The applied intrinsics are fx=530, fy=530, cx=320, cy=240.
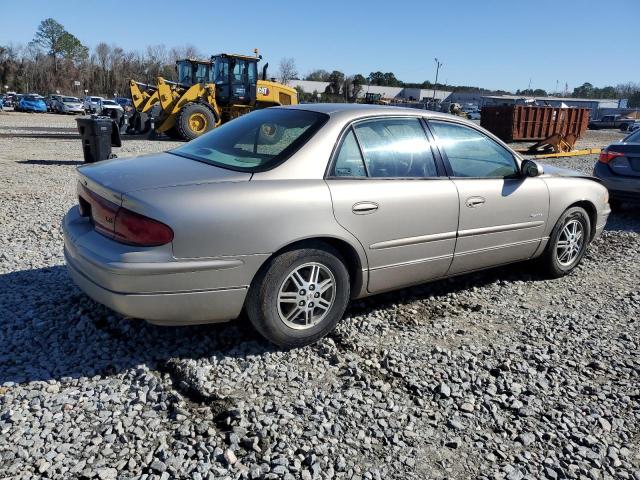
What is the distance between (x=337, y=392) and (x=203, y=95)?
17.2 m

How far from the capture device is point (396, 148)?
3.93 meters

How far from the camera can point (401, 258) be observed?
3.84 m

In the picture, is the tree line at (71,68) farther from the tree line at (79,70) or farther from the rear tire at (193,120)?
the rear tire at (193,120)

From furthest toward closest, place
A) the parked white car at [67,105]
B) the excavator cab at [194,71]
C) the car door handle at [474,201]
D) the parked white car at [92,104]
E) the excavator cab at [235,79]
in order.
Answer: the parked white car at [67,105]
the parked white car at [92,104]
the excavator cab at [194,71]
the excavator cab at [235,79]
the car door handle at [474,201]

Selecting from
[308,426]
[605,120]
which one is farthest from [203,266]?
[605,120]

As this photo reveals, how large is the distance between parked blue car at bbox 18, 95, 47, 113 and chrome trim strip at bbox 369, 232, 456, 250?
4666cm

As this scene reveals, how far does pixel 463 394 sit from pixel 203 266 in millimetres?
1684

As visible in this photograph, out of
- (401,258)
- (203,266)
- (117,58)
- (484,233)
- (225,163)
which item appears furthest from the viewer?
(117,58)

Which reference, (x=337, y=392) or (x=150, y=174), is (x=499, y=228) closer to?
(x=337, y=392)

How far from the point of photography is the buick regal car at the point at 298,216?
3004 millimetres

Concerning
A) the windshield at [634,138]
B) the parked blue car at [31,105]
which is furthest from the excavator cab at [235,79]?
the parked blue car at [31,105]

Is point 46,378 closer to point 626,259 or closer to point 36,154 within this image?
point 626,259

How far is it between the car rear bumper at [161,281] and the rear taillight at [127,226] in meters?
0.04

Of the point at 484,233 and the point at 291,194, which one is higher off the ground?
the point at 291,194
